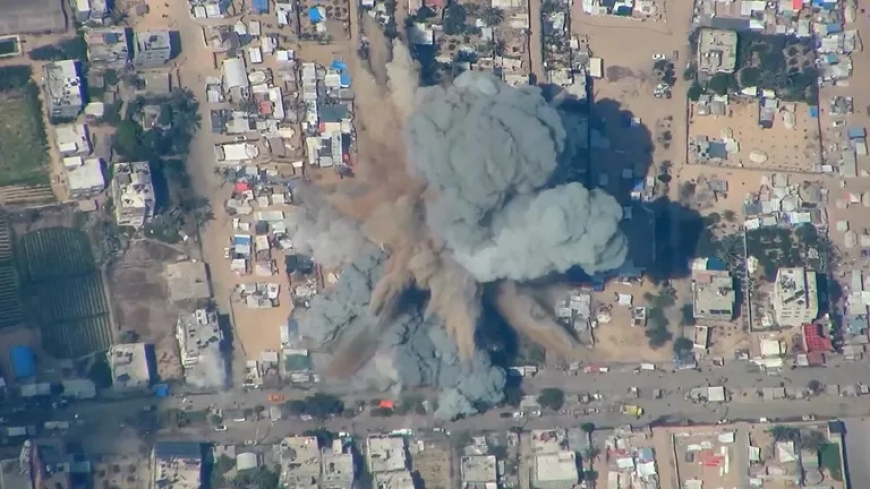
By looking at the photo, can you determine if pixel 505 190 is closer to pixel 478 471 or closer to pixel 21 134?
pixel 478 471

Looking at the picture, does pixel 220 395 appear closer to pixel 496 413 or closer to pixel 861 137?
pixel 496 413

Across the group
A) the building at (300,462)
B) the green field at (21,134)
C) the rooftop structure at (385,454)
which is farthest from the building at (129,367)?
the rooftop structure at (385,454)

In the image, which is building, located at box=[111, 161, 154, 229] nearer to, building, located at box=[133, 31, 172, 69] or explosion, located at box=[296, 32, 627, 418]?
building, located at box=[133, 31, 172, 69]

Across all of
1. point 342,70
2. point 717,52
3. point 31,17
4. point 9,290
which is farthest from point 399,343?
point 31,17

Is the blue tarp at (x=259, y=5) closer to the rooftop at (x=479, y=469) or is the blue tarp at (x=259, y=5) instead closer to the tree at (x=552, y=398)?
the tree at (x=552, y=398)

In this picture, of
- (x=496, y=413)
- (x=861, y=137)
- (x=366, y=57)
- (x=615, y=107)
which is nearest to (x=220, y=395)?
(x=496, y=413)
